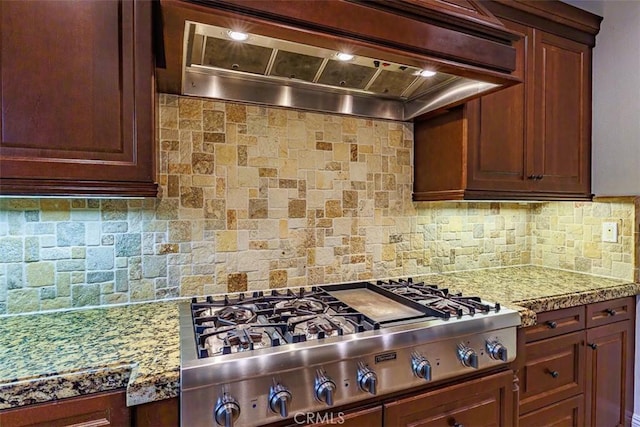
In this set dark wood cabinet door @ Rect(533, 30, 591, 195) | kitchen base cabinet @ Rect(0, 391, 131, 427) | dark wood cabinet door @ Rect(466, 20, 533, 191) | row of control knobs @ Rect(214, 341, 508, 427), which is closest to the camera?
kitchen base cabinet @ Rect(0, 391, 131, 427)

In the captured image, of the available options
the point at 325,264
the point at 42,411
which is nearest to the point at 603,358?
the point at 325,264

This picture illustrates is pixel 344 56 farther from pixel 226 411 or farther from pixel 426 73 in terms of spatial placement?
pixel 226 411

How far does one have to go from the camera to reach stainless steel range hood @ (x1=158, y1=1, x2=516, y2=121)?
1.21m

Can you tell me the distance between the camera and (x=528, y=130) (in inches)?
76.6

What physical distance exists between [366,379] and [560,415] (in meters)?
1.26

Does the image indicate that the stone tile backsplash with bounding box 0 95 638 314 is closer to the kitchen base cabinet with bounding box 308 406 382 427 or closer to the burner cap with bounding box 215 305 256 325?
the burner cap with bounding box 215 305 256 325

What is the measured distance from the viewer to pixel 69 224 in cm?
142

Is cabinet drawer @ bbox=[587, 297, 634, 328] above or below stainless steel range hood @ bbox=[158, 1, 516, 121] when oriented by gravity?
below

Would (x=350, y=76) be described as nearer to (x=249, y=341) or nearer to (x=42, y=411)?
(x=249, y=341)

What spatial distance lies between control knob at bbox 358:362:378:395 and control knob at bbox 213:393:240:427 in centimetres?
39

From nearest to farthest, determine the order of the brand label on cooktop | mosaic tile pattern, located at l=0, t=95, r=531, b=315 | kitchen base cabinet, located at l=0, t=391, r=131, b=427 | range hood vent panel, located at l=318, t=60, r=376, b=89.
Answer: kitchen base cabinet, located at l=0, t=391, r=131, b=427
the brand label on cooktop
mosaic tile pattern, located at l=0, t=95, r=531, b=315
range hood vent panel, located at l=318, t=60, r=376, b=89

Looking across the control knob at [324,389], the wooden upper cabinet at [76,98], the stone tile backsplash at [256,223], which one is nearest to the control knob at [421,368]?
the control knob at [324,389]

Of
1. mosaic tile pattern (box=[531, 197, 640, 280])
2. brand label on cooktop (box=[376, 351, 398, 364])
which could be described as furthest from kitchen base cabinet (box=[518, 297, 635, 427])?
brand label on cooktop (box=[376, 351, 398, 364])

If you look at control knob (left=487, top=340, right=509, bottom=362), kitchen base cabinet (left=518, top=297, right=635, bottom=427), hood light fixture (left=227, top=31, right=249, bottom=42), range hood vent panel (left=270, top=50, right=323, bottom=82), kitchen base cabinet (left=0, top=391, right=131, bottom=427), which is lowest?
kitchen base cabinet (left=518, top=297, right=635, bottom=427)
